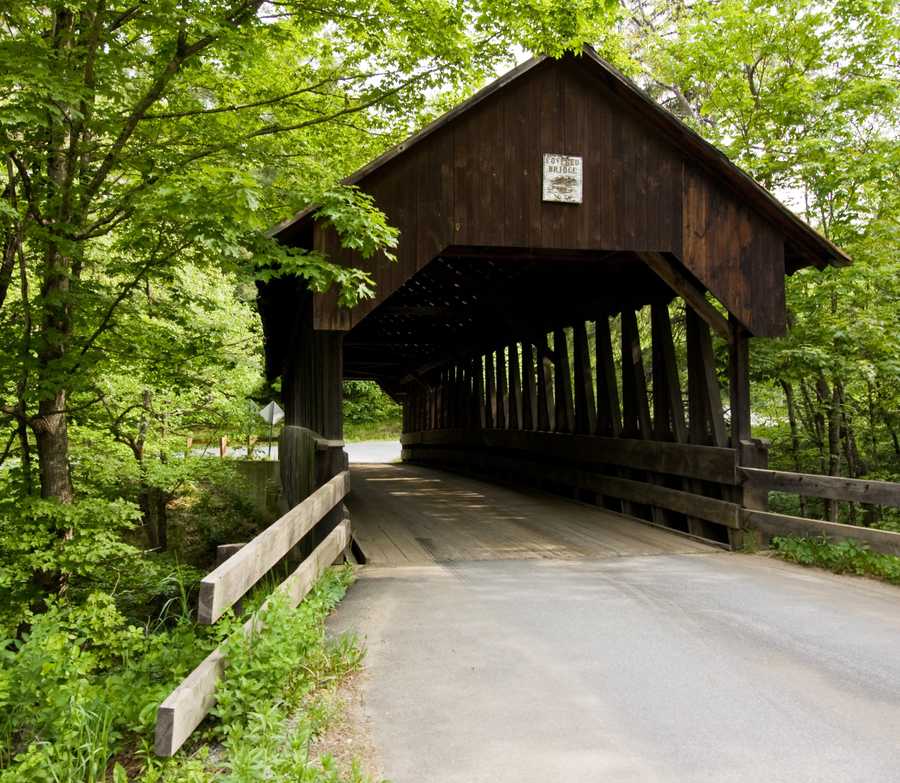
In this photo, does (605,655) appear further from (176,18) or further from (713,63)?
(713,63)

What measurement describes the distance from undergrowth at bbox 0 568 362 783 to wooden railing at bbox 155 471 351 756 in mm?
80

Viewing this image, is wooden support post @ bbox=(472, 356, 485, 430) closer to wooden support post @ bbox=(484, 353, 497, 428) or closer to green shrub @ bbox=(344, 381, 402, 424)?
wooden support post @ bbox=(484, 353, 497, 428)

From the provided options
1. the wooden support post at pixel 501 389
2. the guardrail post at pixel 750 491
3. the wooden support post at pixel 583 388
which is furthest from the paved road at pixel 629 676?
the wooden support post at pixel 501 389

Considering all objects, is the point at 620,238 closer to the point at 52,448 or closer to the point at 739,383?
the point at 739,383

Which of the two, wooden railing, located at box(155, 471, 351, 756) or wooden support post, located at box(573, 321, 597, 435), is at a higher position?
wooden support post, located at box(573, 321, 597, 435)

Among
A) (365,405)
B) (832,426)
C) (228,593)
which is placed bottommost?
(228,593)

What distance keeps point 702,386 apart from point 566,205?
2.38 metres

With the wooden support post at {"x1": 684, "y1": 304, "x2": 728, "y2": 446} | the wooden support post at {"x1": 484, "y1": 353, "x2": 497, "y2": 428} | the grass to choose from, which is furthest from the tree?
the grass

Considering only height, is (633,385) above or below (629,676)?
above

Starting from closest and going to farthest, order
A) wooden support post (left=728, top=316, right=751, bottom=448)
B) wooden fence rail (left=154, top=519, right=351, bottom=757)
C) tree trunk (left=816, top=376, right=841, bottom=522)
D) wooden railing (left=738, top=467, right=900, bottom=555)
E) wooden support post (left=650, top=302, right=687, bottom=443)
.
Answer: wooden fence rail (left=154, top=519, right=351, bottom=757), wooden railing (left=738, top=467, right=900, bottom=555), wooden support post (left=728, top=316, right=751, bottom=448), wooden support post (left=650, top=302, right=687, bottom=443), tree trunk (left=816, top=376, right=841, bottom=522)

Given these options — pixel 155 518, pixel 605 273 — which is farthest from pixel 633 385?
pixel 155 518

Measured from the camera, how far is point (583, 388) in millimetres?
10750

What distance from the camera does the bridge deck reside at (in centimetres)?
731

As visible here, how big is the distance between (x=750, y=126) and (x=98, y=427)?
9.48 metres
